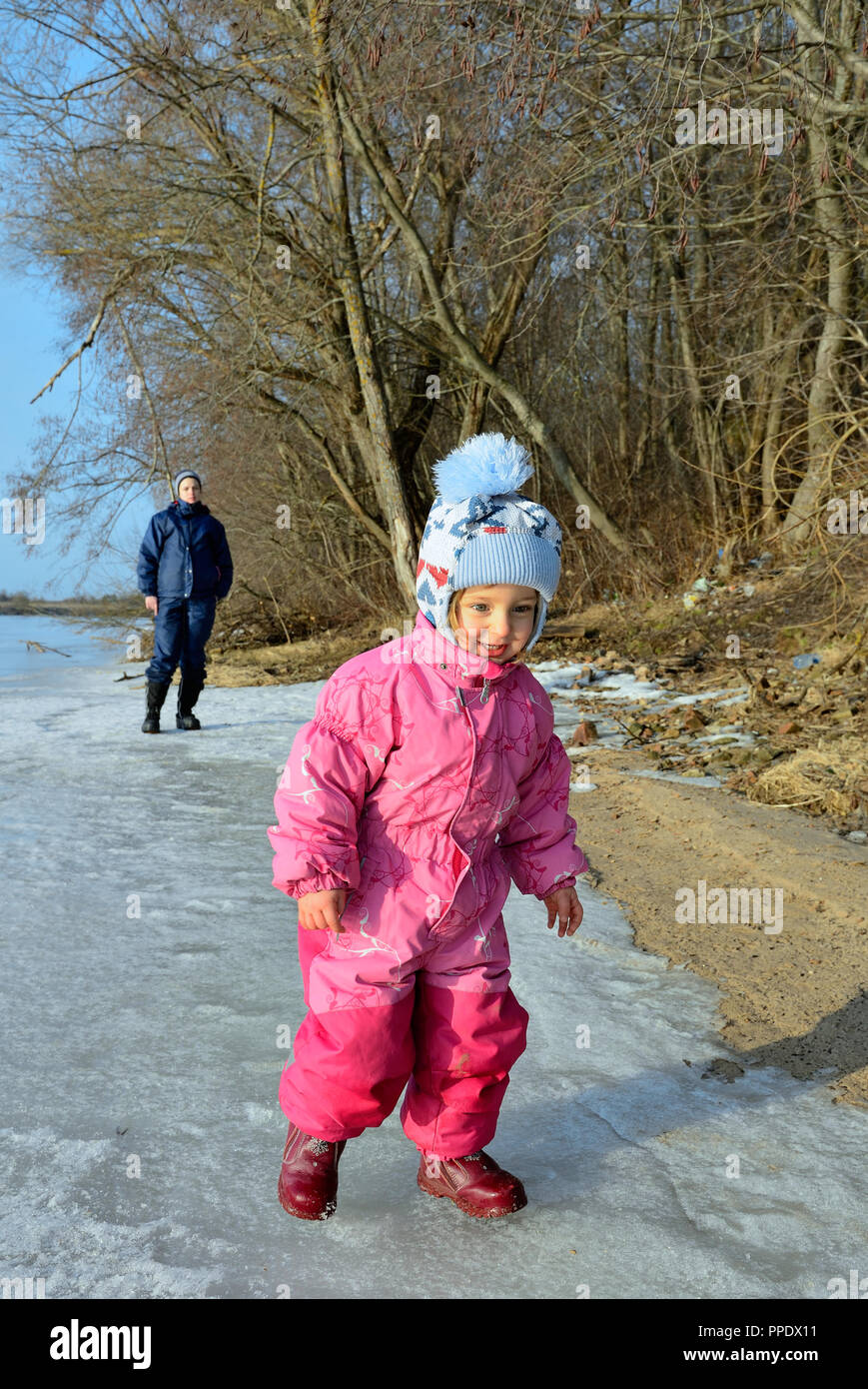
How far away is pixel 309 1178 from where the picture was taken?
2.17 meters

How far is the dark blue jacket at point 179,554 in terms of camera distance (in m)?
7.71

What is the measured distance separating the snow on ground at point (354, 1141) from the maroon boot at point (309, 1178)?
0.12ft

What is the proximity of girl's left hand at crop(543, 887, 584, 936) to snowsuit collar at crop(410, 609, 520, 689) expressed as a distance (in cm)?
48

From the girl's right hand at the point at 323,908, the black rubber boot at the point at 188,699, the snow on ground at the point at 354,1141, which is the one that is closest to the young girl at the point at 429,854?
the girl's right hand at the point at 323,908

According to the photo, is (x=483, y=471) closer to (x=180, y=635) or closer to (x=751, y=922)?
(x=751, y=922)

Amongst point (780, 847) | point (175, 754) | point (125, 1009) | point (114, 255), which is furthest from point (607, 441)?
point (125, 1009)

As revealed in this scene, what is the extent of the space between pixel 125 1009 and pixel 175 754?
3897 millimetres

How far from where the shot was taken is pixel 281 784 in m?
2.18

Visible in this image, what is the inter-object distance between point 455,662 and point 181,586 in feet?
19.2

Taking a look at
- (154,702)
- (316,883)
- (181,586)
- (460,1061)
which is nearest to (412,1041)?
(460,1061)

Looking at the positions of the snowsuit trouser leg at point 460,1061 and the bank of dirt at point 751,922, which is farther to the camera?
the bank of dirt at point 751,922

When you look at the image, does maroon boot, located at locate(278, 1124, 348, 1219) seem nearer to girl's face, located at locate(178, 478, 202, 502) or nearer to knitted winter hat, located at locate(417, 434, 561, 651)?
knitted winter hat, located at locate(417, 434, 561, 651)

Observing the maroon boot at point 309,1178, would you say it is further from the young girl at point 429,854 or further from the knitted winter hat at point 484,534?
the knitted winter hat at point 484,534

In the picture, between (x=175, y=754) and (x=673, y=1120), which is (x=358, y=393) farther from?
(x=673, y=1120)
